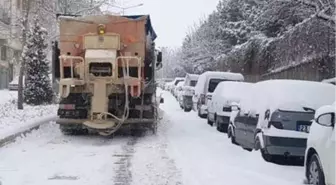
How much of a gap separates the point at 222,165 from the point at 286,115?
147 centimetres

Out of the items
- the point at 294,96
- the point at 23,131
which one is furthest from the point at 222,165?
the point at 23,131

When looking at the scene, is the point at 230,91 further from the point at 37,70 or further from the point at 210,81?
the point at 37,70

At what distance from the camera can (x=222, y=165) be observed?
33.3 ft

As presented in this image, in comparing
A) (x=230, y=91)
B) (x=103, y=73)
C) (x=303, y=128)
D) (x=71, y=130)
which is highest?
(x=103, y=73)

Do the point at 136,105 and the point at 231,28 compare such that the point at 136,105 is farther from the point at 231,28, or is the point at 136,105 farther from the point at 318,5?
the point at 231,28

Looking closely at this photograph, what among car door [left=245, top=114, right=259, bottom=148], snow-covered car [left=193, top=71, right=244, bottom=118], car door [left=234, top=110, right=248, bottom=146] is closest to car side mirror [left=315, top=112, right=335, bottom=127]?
car door [left=245, top=114, right=259, bottom=148]

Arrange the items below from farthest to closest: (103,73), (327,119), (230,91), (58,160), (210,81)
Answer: (210,81) < (230,91) < (103,73) < (58,160) < (327,119)

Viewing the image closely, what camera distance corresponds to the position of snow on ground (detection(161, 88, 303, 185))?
8758 mm

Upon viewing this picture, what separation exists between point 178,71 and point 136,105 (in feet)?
210

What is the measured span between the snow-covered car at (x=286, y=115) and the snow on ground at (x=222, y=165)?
1.16 feet

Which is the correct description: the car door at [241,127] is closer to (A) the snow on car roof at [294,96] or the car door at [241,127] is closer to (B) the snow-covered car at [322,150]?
(A) the snow on car roof at [294,96]

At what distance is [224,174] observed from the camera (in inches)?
363

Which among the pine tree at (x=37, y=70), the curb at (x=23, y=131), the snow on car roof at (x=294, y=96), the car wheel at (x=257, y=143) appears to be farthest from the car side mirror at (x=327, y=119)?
the pine tree at (x=37, y=70)

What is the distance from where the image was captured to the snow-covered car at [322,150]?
7.02 meters
